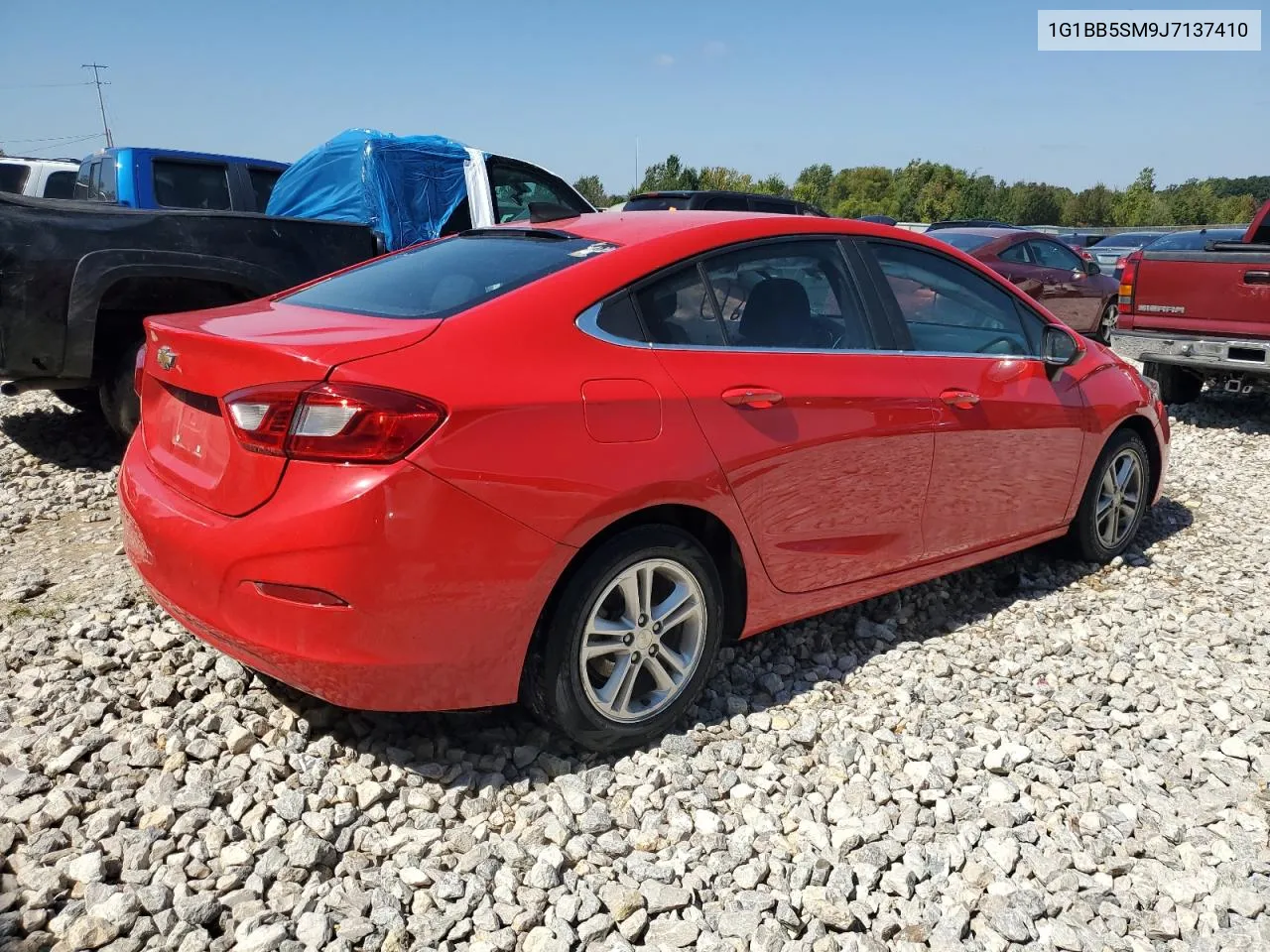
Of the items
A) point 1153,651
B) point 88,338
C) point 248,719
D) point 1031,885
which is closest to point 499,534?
point 248,719

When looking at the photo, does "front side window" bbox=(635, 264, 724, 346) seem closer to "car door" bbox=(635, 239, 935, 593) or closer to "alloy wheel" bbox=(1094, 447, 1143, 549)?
"car door" bbox=(635, 239, 935, 593)

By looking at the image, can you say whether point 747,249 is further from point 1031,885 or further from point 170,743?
point 170,743

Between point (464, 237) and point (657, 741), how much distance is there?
192 centimetres

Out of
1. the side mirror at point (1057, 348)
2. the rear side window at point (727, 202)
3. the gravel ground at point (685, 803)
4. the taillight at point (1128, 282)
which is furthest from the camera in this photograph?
the rear side window at point (727, 202)

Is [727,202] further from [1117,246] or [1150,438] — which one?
[1117,246]

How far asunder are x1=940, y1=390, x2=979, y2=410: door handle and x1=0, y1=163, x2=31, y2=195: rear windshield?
13.0m

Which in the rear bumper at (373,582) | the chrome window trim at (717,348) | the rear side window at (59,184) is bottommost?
the rear bumper at (373,582)

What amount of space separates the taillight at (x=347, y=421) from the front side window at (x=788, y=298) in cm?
116

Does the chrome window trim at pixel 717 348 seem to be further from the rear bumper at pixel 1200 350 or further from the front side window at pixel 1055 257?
the front side window at pixel 1055 257

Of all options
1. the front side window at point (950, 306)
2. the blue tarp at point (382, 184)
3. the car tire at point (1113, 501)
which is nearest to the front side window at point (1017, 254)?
the blue tarp at point (382, 184)

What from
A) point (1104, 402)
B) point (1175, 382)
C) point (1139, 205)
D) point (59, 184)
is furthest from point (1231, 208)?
point (1104, 402)

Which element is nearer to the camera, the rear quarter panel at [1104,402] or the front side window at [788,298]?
the front side window at [788,298]

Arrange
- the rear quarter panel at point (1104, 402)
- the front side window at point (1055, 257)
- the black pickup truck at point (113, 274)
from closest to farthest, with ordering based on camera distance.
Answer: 1. the rear quarter panel at point (1104, 402)
2. the black pickup truck at point (113, 274)
3. the front side window at point (1055, 257)

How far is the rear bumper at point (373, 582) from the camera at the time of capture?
7.95ft
